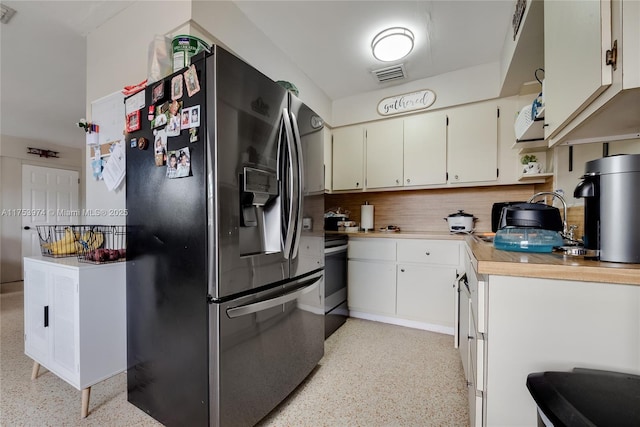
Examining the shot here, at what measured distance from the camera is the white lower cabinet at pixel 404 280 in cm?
238

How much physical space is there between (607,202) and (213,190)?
4.33ft

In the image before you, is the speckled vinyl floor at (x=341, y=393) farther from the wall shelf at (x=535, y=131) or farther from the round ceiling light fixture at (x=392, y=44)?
the round ceiling light fixture at (x=392, y=44)

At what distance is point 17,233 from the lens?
14.1 feet

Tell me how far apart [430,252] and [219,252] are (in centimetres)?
199

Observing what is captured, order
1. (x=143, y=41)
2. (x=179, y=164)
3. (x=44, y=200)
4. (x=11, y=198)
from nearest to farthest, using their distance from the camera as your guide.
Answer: (x=179, y=164), (x=143, y=41), (x=11, y=198), (x=44, y=200)

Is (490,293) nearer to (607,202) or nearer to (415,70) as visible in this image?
(607,202)

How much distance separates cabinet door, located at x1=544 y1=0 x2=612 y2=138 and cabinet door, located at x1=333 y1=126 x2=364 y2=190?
75.3 inches

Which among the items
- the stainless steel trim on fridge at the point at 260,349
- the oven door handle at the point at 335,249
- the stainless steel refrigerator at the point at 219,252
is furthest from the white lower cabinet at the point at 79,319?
the oven door handle at the point at 335,249

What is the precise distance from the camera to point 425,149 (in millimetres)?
2812

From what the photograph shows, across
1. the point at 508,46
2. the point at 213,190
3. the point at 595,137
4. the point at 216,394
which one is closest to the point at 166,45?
the point at 213,190

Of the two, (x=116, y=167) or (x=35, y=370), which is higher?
(x=116, y=167)

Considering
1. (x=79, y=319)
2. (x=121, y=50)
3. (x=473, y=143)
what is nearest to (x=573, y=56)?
(x=473, y=143)

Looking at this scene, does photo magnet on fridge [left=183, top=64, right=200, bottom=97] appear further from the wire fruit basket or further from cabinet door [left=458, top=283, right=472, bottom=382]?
cabinet door [left=458, top=283, right=472, bottom=382]

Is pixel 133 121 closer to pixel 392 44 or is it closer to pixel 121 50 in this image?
pixel 121 50
